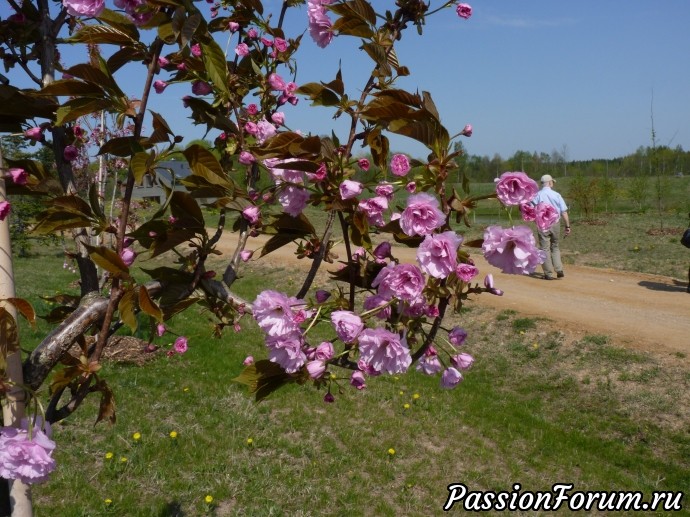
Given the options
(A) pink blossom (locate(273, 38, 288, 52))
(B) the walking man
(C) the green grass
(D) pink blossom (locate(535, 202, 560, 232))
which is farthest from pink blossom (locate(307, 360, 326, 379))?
(B) the walking man

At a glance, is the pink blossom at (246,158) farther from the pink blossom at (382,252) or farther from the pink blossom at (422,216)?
the pink blossom at (422,216)

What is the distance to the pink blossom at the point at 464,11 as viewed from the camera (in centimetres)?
145

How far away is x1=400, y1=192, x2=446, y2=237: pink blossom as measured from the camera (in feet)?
3.34

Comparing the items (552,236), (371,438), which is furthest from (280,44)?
(552,236)

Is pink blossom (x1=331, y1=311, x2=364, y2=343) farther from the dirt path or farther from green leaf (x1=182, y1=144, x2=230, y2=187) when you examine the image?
the dirt path

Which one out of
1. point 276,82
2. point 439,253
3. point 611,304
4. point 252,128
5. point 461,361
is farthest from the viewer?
point 611,304

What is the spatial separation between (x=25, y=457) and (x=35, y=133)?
0.72 metres

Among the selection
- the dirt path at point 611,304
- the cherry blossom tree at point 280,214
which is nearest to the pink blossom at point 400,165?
the cherry blossom tree at point 280,214

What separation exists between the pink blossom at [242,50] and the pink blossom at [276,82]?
0.44 ft

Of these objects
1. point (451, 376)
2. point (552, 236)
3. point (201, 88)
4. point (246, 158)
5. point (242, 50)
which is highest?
point (242, 50)

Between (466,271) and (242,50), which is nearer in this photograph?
(466,271)

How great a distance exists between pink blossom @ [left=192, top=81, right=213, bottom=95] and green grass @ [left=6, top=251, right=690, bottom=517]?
8.98 feet

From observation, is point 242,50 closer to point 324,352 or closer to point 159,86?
point 159,86

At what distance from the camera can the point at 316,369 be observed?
1138 mm
